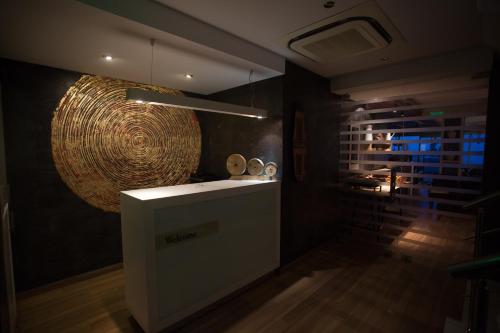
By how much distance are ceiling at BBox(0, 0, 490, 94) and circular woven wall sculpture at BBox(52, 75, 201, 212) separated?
0.36m

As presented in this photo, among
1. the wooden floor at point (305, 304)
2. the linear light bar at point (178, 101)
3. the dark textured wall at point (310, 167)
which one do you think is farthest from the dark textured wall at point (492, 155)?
the linear light bar at point (178, 101)

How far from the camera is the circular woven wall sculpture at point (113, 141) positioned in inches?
105

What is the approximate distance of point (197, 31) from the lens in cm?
191

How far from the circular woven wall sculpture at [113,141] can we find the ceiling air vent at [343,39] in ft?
6.78

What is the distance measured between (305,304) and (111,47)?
2.93 metres

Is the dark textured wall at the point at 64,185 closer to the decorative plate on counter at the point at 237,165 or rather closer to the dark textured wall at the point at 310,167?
the dark textured wall at the point at 310,167

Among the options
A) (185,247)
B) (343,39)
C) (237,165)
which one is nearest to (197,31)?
(343,39)

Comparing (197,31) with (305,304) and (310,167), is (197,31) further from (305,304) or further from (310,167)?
(305,304)

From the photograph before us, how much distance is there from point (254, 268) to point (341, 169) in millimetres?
2210

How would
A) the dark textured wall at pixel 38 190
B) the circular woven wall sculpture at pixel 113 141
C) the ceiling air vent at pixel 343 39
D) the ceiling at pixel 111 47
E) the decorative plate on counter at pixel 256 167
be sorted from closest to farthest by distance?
the ceiling at pixel 111 47 → the ceiling air vent at pixel 343 39 → the dark textured wall at pixel 38 190 → the circular woven wall sculpture at pixel 113 141 → the decorative plate on counter at pixel 256 167

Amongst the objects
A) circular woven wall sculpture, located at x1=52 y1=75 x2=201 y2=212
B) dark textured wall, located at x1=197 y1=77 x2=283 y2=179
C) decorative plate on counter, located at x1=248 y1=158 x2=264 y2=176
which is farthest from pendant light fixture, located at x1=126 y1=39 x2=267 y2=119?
circular woven wall sculpture, located at x1=52 y1=75 x2=201 y2=212

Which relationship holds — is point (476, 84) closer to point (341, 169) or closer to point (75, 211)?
point (341, 169)

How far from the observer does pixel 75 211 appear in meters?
2.76

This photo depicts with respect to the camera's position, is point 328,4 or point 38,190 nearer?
point 328,4
